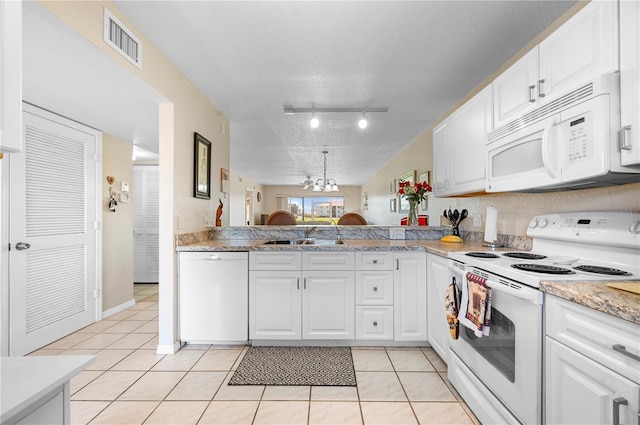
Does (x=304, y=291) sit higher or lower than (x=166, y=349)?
higher

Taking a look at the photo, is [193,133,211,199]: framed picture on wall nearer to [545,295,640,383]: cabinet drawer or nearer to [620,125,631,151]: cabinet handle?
[545,295,640,383]: cabinet drawer

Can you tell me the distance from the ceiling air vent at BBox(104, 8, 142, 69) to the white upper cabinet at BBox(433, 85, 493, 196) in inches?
92.6

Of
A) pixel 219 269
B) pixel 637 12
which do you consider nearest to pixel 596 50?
pixel 637 12

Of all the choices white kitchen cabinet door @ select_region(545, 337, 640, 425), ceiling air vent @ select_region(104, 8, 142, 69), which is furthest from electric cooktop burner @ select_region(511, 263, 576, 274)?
ceiling air vent @ select_region(104, 8, 142, 69)

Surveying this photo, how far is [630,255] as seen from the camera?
4.41ft

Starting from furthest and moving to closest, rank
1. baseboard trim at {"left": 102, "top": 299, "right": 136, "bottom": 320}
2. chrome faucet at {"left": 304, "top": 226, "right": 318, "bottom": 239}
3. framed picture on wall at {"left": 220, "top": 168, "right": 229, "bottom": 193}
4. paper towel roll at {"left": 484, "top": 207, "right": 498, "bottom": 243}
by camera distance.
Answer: framed picture on wall at {"left": 220, "top": 168, "right": 229, "bottom": 193}, baseboard trim at {"left": 102, "top": 299, "right": 136, "bottom": 320}, chrome faucet at {"left": 304, "top": 226, "right": 318, "bottom": 239}, paper towel roll at {"left": 484, "top": 207, "right": 498, "bottom": 243}

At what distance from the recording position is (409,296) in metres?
2.52

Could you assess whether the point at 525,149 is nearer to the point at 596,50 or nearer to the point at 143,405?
the point at 596,50

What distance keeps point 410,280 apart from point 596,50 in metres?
1.81

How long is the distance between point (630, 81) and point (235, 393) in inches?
98.0

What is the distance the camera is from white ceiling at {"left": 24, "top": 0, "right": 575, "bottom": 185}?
1800 mm

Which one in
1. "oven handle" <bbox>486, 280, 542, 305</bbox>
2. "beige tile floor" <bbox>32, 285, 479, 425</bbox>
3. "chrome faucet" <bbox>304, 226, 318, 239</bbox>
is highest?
"chrome faucet" <bbox>304, 226, 318, 239</bbox>

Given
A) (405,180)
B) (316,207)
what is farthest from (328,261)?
(316,207)

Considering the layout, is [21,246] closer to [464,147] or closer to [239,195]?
[464,147]
